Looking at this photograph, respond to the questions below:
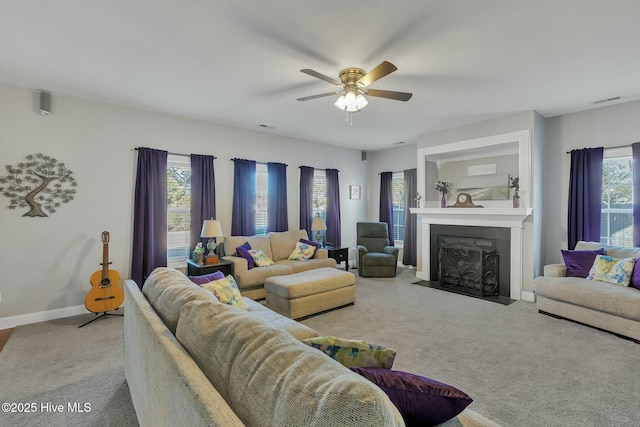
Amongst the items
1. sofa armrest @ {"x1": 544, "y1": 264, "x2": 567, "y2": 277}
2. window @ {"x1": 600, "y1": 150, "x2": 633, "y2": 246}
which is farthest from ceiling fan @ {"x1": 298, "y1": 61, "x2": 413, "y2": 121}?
window @ {"x1": 600, "y1": 150, "x2": 633, "y2": 246}

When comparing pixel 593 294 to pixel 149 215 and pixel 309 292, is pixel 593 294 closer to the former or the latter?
pixel 309 292

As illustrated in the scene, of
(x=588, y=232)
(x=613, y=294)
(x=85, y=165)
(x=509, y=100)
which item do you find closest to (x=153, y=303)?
(x=85, y=165)

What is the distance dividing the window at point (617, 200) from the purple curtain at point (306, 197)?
467 centimetres

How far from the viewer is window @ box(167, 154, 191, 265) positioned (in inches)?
181

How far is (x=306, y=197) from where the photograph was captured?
239 inches

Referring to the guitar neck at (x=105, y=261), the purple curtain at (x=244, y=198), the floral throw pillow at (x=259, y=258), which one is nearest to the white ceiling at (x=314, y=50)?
the purple curtain at (x=244, y=198)

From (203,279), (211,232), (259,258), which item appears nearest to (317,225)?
(259,258)

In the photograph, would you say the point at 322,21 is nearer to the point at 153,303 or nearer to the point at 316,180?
the point at 153,303

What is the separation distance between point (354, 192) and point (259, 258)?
11.1 feet

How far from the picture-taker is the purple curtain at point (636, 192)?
3.92m

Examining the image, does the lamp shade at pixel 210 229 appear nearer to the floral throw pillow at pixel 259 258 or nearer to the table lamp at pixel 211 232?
the table lamp at pixel 211 232

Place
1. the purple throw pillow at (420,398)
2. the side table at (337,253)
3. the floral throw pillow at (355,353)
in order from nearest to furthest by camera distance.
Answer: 1. the purple throw pillow at (420,398)
2. the floral throw pillow at (355,353)
3. the side table at (337,253)

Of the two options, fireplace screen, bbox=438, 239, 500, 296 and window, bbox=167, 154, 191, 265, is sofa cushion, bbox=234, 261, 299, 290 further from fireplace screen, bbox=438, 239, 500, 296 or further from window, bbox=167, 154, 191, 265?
fireplace screen, bbox=438, 239, 500, 296

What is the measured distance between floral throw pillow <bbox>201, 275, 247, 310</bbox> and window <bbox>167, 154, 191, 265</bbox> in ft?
8.35
